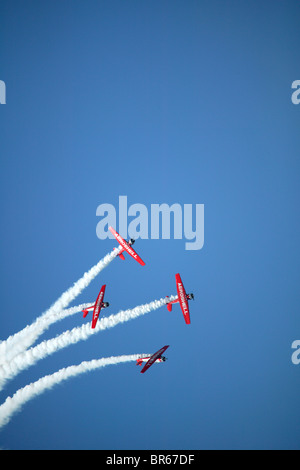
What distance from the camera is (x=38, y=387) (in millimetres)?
50719

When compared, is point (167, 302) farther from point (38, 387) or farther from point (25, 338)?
point (38, 387)

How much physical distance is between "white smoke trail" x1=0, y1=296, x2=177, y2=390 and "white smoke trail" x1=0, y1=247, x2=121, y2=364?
48.5 inches

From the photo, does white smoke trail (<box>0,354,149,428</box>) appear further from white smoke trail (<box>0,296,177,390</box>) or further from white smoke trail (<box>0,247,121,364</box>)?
white smoke trail (<box>0,247,121,364</box>)

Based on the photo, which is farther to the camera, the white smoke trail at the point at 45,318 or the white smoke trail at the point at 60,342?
the white smoke trail at the point at 45,318

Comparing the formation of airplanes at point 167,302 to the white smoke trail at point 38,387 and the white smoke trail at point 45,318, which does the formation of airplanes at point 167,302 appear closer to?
the white smoke trail at point 45,318

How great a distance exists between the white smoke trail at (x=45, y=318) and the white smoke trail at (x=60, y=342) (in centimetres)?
123

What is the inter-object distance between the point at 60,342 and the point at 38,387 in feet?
19.1

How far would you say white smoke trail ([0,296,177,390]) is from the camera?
51031 millimetres

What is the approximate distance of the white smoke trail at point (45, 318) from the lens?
53.1 meters

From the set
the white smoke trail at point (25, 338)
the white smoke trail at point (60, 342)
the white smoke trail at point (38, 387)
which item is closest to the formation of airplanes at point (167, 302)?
the white smoke trail at point (60, 342)

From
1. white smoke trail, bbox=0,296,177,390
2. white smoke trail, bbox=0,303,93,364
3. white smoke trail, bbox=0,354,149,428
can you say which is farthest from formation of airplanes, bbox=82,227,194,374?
white smoke trail, bbox=0,354,149,428
